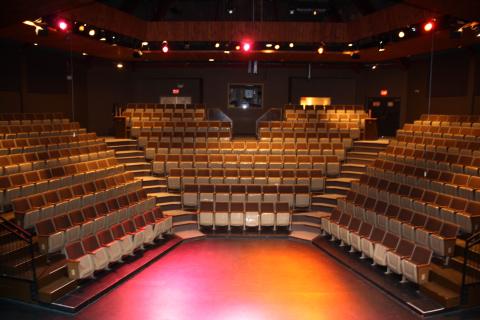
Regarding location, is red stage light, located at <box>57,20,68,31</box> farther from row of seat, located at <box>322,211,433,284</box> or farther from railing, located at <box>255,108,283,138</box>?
railing, located at <box>255,108,283,138</box>

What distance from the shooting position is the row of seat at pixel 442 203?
614 centimetres

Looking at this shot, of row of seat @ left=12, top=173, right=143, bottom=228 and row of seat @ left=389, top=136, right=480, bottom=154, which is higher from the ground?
row of seat @ left=389, top=136, right=480, bottom=154

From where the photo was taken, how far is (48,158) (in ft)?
27.3

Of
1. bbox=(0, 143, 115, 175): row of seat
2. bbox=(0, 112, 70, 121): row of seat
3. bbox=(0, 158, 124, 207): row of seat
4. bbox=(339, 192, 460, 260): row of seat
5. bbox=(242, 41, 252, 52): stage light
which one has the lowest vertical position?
bbox=(339, 192, 460, 260): row of seat

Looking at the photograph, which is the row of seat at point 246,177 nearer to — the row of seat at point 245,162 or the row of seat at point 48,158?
the row of seat at point 245,162

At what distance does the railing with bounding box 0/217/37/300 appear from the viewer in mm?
5218

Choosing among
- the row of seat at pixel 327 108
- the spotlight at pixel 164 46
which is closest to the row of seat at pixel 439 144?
the row of seat at pixel 327 108

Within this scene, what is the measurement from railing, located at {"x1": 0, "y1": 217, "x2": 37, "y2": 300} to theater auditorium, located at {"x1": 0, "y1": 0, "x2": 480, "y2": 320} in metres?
0.02

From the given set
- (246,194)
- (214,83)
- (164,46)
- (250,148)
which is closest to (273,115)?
(250,148)

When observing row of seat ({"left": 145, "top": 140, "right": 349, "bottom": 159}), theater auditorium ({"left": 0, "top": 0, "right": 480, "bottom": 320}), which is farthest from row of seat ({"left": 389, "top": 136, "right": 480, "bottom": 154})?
row of seat ({"left": 145, "top": 140, "right": 349, "bottom": 159})

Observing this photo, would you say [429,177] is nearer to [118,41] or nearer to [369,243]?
[369,243]

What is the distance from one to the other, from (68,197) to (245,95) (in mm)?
8451

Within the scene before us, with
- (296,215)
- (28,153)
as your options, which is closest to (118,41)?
(28,153)

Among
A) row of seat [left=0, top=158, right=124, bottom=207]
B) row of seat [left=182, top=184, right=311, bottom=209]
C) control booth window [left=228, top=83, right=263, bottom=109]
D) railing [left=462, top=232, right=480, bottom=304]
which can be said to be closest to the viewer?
railing [left=462, top=232, right=480, bottom=304]
